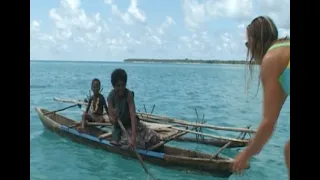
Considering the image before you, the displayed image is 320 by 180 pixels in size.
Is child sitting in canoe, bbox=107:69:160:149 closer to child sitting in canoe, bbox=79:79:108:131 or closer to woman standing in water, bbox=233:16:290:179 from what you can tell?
child sitting in canoe, bbox=79:79:108:131

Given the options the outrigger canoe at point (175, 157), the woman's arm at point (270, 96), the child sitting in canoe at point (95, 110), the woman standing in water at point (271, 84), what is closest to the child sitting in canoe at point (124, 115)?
the outrigger canoe at point (175, 157)

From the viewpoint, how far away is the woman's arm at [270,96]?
2104 mm

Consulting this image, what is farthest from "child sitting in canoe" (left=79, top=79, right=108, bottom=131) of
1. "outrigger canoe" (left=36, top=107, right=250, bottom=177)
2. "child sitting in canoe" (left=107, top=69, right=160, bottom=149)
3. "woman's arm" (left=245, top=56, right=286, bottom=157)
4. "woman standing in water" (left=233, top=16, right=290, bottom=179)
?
"woman's arm" (left=245, top=56, right=286, bottom=157)

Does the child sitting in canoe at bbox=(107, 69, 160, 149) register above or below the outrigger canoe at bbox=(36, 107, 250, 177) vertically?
above

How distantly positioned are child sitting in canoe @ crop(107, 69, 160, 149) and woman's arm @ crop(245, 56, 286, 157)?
4802 millimetres

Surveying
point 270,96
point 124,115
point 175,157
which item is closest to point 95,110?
point 124,115

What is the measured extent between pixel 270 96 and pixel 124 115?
562 cm

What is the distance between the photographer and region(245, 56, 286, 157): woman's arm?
210 centimetres

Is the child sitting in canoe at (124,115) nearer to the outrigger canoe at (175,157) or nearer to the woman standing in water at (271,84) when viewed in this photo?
the outrigger canoe at (175,157)

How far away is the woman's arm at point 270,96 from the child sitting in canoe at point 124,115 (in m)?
4.80

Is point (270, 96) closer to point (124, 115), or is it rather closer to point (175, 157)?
point (124, 115)

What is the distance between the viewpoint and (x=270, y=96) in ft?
6.97
